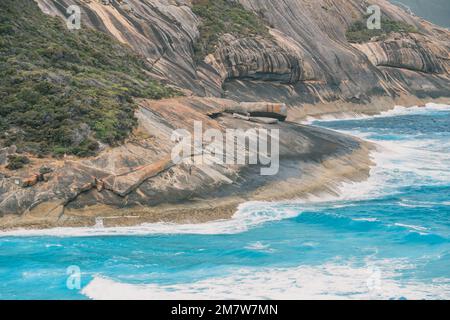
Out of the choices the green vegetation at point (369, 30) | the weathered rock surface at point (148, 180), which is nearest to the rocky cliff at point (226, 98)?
the weathered rock surface at point (148, 180)

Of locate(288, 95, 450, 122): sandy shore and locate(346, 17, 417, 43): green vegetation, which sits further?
locate(346, 17, 417, 43): green vegetation

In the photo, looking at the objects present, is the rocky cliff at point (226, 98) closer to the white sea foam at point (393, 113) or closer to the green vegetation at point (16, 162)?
the green vegetation at point (16, 162)

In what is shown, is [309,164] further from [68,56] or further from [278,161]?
[68,56]

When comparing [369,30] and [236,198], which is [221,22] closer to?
[369,30]

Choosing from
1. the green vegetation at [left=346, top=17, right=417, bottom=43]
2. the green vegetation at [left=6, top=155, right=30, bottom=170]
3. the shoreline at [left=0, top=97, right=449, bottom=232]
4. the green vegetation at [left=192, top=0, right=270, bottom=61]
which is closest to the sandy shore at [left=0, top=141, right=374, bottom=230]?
the shoreline at [left=0, top=97, right=449, bottom=232]

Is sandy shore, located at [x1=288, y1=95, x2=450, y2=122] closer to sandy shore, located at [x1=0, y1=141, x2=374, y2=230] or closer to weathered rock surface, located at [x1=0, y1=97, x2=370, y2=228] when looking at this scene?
sandy shore, located at [x1=0, y1=141, x2=374, y2=230]
